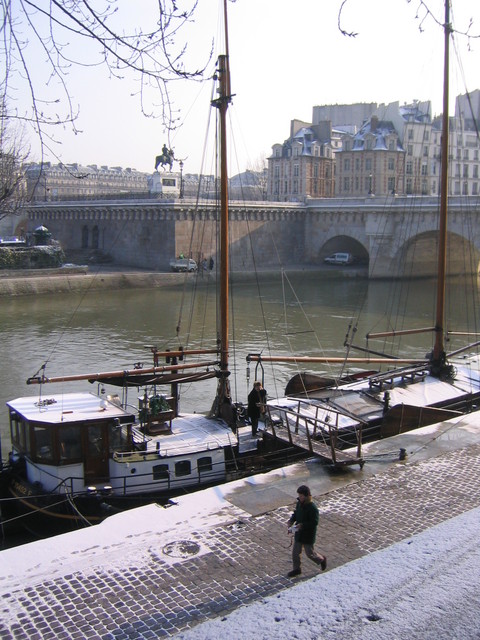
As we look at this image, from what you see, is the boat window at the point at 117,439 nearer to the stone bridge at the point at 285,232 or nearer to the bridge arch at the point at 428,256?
the stone bridge at the point at 285,232

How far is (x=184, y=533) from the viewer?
23.7 ft

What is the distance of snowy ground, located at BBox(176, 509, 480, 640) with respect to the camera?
4551 millimetres

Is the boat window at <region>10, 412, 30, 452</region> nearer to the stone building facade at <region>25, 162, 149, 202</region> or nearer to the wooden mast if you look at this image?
the wooden mast

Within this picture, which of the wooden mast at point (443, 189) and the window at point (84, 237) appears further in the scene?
the window at point (84, 237)

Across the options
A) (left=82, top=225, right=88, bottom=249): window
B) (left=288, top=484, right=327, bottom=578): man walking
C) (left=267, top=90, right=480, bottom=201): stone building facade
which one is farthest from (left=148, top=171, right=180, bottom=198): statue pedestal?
(left=288, top=484, right=327, bottom=578): man walking

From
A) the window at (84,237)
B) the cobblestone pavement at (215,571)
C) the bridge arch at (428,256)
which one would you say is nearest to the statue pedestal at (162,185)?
the window at (84,237)

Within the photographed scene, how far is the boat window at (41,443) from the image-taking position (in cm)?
1052

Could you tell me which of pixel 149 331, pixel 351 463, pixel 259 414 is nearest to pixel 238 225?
pixel 149 331

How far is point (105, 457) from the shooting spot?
1070 centimetres

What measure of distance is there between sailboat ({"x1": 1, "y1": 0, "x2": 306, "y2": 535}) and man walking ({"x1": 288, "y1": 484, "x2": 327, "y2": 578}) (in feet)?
14.9

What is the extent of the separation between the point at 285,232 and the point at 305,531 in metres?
48.1

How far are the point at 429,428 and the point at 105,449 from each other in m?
4.60

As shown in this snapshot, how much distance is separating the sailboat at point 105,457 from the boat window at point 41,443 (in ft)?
0.05

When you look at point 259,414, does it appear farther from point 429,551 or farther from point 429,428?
point 429,551
